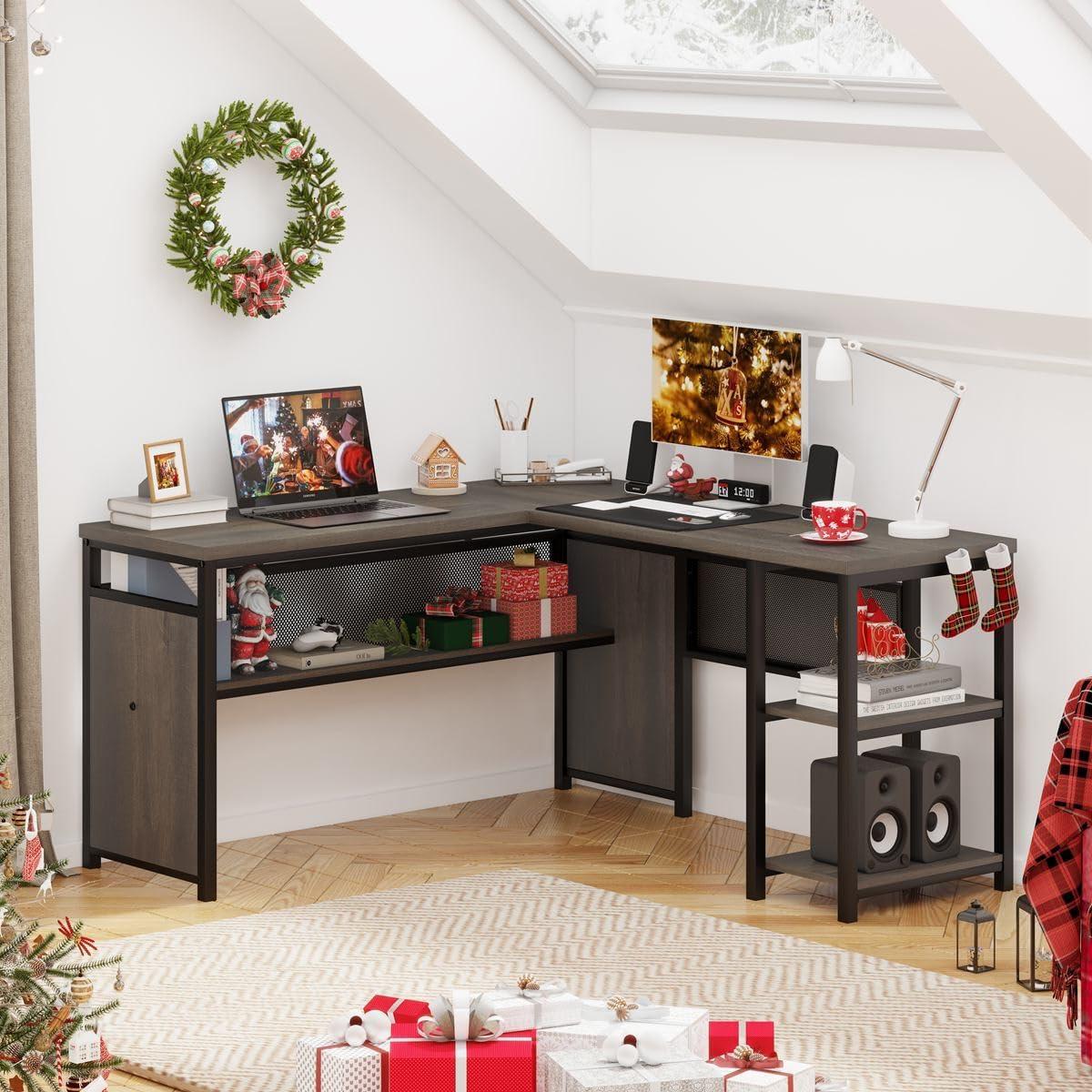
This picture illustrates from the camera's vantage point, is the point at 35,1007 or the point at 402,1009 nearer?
the point at 35,1007

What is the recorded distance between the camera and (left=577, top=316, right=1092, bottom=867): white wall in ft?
15.6

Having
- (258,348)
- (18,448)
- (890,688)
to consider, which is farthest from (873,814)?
(18,448)

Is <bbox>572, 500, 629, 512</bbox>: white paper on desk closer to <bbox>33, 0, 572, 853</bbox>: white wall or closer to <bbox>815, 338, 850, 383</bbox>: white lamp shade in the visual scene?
<bbox>33, 0, 572, 853</bbox>: white wall

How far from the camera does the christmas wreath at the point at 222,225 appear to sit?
16.6 ft

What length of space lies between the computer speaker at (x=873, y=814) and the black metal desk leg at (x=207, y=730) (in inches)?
53.7

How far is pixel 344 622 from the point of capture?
5.37 m

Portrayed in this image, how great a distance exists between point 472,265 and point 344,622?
3.49 ft

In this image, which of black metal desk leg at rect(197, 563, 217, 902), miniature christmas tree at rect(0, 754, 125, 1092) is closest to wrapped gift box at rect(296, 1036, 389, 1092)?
miniature christmas tree at rect(0, 754, 125, 1092)

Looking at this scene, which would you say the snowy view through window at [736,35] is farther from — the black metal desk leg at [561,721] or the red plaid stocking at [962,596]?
the black metal desk leg at [561,721]

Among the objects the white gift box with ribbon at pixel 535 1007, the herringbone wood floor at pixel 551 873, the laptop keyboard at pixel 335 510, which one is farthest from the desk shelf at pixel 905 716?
the white gift box with ribbon at pixel 535 1007

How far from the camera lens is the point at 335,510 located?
17.1 feet

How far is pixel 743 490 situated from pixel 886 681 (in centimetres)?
88

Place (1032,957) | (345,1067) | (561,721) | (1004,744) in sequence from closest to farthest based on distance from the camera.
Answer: (345,1067) < (1032,957) < (1004,744) < (561,721)

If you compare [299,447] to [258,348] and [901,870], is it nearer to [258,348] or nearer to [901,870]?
[258,348]
